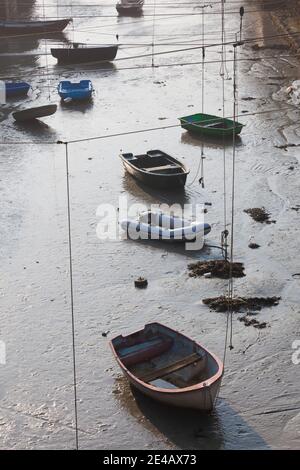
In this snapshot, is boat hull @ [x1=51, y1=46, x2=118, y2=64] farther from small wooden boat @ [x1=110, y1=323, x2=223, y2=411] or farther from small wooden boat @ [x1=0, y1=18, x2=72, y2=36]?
small wooden boat @ [x1=110, y1=323, x2=223, y2=411]

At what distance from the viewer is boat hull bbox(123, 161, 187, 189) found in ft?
87.6

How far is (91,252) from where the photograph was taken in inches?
900

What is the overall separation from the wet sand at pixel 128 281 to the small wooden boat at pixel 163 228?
34cm

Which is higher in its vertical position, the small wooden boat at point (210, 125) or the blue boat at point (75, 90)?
the small wooden boat at point (210, 125)

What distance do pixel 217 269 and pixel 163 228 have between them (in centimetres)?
285

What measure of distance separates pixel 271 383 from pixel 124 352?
2967 mm

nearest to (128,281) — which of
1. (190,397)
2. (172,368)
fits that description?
(172,368)

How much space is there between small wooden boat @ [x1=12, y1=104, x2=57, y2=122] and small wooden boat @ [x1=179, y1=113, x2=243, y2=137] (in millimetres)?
5577

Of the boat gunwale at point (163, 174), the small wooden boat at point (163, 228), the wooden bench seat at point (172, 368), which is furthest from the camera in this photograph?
the boat gunwale at point (163, 174)

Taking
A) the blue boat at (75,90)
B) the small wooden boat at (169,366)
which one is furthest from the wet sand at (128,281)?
the blue boat at (75,90)

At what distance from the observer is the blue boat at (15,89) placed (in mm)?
38031

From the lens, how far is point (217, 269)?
21438mm

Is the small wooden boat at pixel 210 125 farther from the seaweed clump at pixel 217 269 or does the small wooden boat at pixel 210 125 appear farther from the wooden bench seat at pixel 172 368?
the wooden bench seat at pixel 172 368

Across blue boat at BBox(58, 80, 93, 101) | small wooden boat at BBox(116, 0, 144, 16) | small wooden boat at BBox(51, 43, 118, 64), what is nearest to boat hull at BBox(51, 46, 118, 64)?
small wooden boat at BBox(51, 43, 118, 64)
